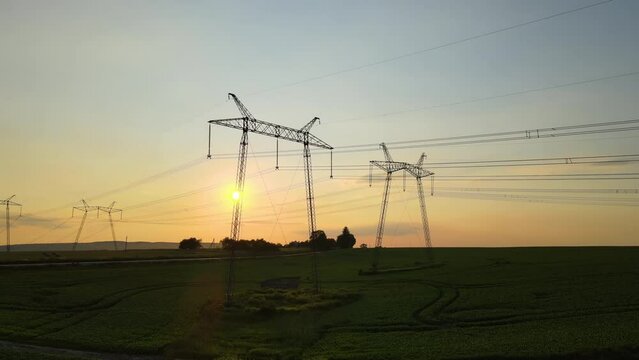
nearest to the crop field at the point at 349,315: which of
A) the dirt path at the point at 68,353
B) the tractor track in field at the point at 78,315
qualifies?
the tractor track in field at the point at 78,315

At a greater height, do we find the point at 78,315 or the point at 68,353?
the point at 78,315

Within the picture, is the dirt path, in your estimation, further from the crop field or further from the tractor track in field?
the tractor track in field

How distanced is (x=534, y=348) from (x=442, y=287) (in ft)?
133

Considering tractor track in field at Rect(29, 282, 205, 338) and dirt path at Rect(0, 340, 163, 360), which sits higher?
tractor track in field at Rect(29, 282, 205, 338)

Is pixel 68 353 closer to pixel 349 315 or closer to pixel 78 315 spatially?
pixel 78 315

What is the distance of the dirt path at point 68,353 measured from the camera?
52562 mm

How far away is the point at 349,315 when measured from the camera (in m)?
69.9

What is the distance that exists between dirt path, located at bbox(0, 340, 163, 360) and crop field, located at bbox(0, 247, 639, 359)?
683 mm

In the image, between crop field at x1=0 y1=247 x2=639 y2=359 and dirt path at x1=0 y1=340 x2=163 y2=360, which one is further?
dirt path at x1=0 y1=340 x2=163 y2=360

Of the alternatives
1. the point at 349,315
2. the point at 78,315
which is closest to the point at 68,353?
the point at 78,315

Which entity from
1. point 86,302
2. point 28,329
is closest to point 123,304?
point 86,302

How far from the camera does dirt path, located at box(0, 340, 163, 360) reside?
172ft

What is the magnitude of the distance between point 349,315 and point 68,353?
34.0 meters

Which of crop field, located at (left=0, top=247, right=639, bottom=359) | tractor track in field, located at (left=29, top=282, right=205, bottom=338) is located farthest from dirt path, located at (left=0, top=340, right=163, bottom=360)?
tractor track in field, located at (left=29, top=282, right=205, bottom=338)
